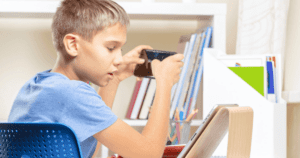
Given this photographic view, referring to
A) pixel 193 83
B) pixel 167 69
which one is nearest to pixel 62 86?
pixel 167 69

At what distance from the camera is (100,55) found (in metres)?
0.71

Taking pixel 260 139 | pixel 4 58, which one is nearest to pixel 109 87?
pixel 260 139

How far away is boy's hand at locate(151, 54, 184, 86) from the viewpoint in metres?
0.75

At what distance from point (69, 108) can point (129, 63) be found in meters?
0.38

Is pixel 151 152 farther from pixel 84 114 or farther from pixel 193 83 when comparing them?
pixel 193 83

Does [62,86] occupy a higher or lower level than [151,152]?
higher

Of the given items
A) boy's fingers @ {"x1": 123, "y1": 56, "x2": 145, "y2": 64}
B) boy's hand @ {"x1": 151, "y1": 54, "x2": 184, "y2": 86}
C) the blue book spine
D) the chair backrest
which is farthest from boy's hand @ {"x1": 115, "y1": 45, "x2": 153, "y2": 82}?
the chair backrest

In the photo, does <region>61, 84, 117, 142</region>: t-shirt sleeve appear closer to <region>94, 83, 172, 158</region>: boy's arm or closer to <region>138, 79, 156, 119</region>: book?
<region>94, 83, 172, 158</region>: boy's arm

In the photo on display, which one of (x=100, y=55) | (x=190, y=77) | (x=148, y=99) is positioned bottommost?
(x=148, y=99)

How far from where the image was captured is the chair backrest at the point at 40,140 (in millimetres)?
432

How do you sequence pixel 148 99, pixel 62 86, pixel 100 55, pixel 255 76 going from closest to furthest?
pixel 62 86 < pixel 100 55 < pixel 255 76 < pixel 148 99

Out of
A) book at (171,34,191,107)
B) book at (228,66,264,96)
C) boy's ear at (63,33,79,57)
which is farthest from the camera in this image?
book at (171,34,191,107)

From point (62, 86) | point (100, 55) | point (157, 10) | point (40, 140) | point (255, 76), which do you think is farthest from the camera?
point (157, 10)

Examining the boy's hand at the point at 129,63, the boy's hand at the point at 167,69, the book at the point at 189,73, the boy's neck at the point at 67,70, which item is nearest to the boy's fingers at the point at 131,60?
the boy's hand at the point at 129,63
